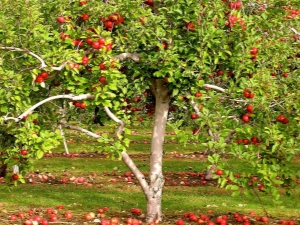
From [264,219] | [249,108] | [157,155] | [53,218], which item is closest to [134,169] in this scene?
[157,155]

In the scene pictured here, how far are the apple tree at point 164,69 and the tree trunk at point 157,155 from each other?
0.17 feet

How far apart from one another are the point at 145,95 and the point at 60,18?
4.22 m

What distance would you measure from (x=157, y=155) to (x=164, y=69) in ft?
8.02

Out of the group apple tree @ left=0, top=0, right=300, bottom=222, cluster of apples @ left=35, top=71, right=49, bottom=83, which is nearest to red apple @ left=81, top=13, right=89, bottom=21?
apple tree @ left=0, top=0, right=300, bottom=222

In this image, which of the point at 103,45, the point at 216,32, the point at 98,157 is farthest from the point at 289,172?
the point at 98,157

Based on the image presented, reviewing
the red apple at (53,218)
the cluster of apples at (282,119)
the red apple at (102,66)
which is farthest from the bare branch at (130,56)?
the red apple at (53,218)

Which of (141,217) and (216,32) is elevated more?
(216,32)

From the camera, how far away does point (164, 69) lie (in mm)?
10164

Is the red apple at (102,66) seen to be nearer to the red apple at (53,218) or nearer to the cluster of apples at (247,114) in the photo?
the cluster of apples at (247,114)

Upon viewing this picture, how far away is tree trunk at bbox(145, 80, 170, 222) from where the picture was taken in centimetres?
1163

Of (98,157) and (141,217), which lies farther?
(98,157)

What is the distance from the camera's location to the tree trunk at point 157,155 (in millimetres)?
11633

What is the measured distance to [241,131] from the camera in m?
9.02

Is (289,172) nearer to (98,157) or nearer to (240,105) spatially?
(240,105)
